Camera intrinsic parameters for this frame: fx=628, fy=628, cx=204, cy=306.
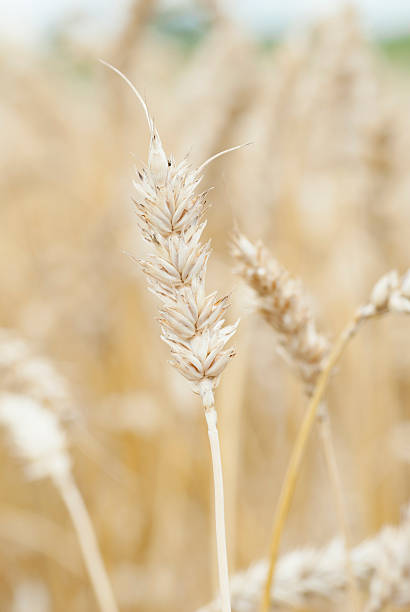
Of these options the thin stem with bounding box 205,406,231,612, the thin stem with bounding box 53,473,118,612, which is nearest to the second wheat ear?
the thin stem with bounding box 205,406,231,612

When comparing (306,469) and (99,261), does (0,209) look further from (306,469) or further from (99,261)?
(306,469)

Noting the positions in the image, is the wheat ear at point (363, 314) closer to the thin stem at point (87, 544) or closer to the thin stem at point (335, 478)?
the thin stem at point (335, 478)

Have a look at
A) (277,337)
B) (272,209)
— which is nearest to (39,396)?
(277,337)

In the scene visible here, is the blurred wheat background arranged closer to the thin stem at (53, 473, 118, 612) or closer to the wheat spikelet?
the thin stem at (53, 473, 118, 612)

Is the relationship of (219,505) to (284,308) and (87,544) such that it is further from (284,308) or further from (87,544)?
(87,544)

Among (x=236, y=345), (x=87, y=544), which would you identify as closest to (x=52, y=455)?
(x=87, y=544)
